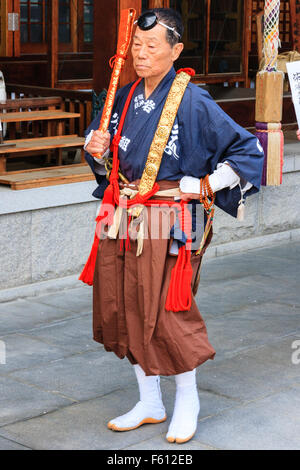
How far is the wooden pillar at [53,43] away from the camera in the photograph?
861 cm

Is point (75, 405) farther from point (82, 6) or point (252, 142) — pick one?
point (82, 6)

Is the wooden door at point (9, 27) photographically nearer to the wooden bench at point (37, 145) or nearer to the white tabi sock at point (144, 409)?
the wooden bench at point (37, 145)

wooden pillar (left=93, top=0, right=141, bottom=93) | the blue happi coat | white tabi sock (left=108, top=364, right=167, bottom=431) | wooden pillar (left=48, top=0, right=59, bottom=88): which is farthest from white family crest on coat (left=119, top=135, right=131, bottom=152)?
wooden pillar (left=48, top=0, right=59, bottom=88)

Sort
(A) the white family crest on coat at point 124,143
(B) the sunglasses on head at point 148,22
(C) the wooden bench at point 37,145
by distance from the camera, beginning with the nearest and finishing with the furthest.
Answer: (B) the sunglasses on head at point 148,22 → (A) the white family crest on coat at point 124,143 → (C) the wooden bench at point 37,145

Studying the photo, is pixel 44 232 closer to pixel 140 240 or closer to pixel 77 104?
pixel 77 104

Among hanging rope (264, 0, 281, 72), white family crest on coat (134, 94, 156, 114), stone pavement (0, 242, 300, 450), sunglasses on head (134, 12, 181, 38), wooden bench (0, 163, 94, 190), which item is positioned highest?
hanging rope (264, 0, 281, 72)

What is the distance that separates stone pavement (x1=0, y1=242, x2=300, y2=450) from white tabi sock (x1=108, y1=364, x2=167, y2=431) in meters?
0.04

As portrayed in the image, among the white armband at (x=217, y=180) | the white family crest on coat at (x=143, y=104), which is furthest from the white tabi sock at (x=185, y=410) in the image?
the white family crest on coat at (x=143, y=104)

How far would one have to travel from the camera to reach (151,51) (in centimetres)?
356

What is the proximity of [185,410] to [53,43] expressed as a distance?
581cm

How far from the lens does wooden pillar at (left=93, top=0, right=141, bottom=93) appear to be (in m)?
6.59

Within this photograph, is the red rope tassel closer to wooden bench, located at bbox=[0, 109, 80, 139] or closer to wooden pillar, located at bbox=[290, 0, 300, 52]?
wooden bench, located at bbox=[0, 109, 80, 139]

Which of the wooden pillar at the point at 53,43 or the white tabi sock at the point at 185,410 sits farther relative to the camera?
the wooden pillar at the point at 53,43

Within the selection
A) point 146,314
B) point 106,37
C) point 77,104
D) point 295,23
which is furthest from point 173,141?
point 295,23
